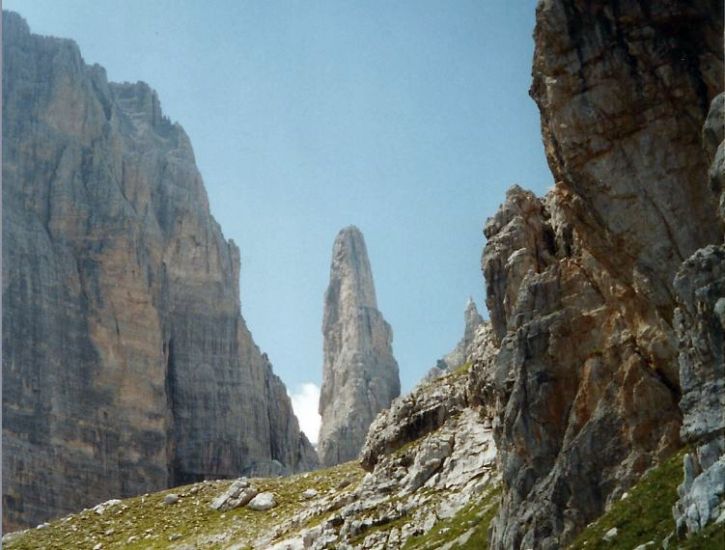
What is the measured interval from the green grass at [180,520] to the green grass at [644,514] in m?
51.3

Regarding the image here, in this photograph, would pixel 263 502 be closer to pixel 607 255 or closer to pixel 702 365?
pixel 607 255

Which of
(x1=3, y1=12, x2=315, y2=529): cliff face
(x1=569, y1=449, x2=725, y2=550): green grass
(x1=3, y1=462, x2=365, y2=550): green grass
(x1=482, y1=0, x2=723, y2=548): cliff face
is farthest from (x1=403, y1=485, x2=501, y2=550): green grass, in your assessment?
(x1=3, y1=12, x2=315, y2=529): cliff face

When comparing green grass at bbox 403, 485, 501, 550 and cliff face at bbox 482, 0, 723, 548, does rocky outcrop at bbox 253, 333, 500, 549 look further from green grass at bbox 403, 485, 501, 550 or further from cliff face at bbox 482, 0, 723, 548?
cliff face at bbox 482, 0, 723, 548

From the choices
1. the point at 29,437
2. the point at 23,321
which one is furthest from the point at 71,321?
the point at 29,437

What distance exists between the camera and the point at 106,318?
525ft

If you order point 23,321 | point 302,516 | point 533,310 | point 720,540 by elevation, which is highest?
point 23,321

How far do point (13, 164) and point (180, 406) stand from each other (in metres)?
42.8

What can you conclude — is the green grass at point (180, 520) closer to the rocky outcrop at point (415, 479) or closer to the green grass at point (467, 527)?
the rocky outcrop at point (415, 479)

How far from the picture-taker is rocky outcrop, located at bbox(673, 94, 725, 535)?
2883 centimetres

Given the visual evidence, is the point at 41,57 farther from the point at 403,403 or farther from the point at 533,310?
the point at 533,310

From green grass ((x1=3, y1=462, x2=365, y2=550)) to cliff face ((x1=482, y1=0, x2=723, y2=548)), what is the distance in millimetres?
42478

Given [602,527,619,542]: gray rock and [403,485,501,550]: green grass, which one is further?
[403,485,501,550]: green grass

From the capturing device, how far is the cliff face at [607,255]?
41.9m

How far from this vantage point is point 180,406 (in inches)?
6545
